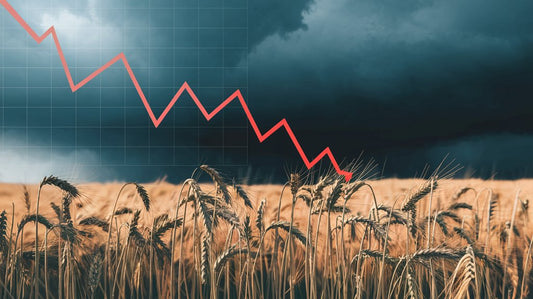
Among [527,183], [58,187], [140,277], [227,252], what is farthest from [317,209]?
[527,183]

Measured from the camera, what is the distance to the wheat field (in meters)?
4.42

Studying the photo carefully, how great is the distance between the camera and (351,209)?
5.25 metres

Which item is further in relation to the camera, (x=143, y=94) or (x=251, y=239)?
(x=143, y=94)

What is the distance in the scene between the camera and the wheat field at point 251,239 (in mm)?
4418

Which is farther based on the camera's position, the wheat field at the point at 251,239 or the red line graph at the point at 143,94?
the red line graph at the point at 143,94

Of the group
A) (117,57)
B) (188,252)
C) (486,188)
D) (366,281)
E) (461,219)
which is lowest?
(366,281)

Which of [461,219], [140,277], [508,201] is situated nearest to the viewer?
[140,277]

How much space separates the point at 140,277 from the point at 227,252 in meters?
1.38

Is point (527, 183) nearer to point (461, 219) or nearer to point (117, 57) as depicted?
point (461, 219)

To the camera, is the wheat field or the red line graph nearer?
the wheat field

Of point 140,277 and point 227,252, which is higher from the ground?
point 227,252

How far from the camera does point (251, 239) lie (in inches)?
210

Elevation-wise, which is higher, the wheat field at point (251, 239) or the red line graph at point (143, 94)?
the red line graph at point (143, 94)

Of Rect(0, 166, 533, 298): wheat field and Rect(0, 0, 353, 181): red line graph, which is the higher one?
Rect(0, 0, 353, 181): red line graph
